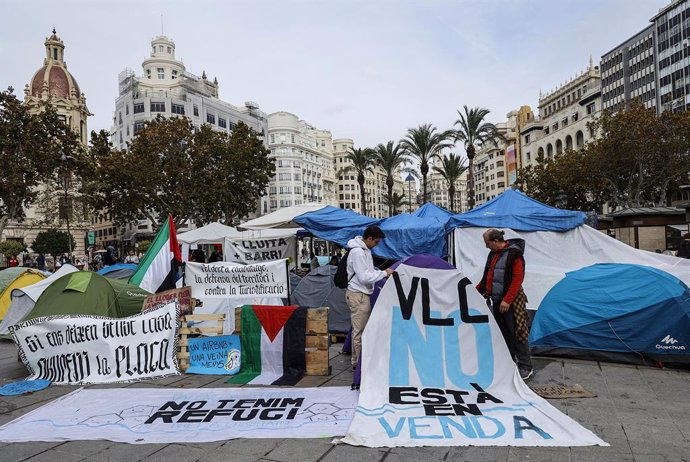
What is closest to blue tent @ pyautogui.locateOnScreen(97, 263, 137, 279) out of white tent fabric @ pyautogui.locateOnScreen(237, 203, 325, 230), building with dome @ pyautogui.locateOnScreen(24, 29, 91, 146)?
white tent fabric @ pyautogui.locateOnScreen(237, 203, 325, 230)

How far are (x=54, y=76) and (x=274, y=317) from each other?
6802cm

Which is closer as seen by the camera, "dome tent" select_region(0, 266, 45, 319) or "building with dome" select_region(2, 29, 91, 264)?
"dome tent" select_region(0, 266, 45, 319)

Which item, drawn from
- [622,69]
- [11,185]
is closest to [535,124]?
[622,69]

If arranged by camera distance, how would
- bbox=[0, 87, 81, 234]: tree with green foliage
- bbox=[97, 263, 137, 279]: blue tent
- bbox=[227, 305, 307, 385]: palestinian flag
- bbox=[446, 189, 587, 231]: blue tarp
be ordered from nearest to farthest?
bbox=[227, 305, 307, 385]: palestinian flag < bbox=[446, 189, 587, 231]: blue tarp < bbox=[97, 263, 137, 279]: blue tent < bbox=[0, 87, 81, 234]: tree with green foliage

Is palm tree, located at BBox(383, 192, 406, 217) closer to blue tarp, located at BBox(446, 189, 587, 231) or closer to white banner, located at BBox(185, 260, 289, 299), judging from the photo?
blue tarp, located at BBox(446, 189, 587, 231)

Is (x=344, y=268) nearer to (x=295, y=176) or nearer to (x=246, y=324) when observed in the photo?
(x=246, y=324)

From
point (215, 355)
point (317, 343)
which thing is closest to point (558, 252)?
point (317, 343)

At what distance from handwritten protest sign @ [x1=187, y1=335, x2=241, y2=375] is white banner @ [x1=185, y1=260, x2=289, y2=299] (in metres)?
2.27

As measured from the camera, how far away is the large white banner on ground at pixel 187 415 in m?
4.49

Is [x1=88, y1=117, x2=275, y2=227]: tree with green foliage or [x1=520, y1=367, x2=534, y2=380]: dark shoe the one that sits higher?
[x1=88, y1=117, x2=275, y2=227]: tree with green foliage

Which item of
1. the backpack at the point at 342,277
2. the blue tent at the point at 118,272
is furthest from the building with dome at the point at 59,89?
the backpack at the point at 342,277

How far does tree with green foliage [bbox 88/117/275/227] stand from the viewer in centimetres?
3153

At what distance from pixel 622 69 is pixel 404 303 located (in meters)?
85.2

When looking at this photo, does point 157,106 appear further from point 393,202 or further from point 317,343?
point 317,343
